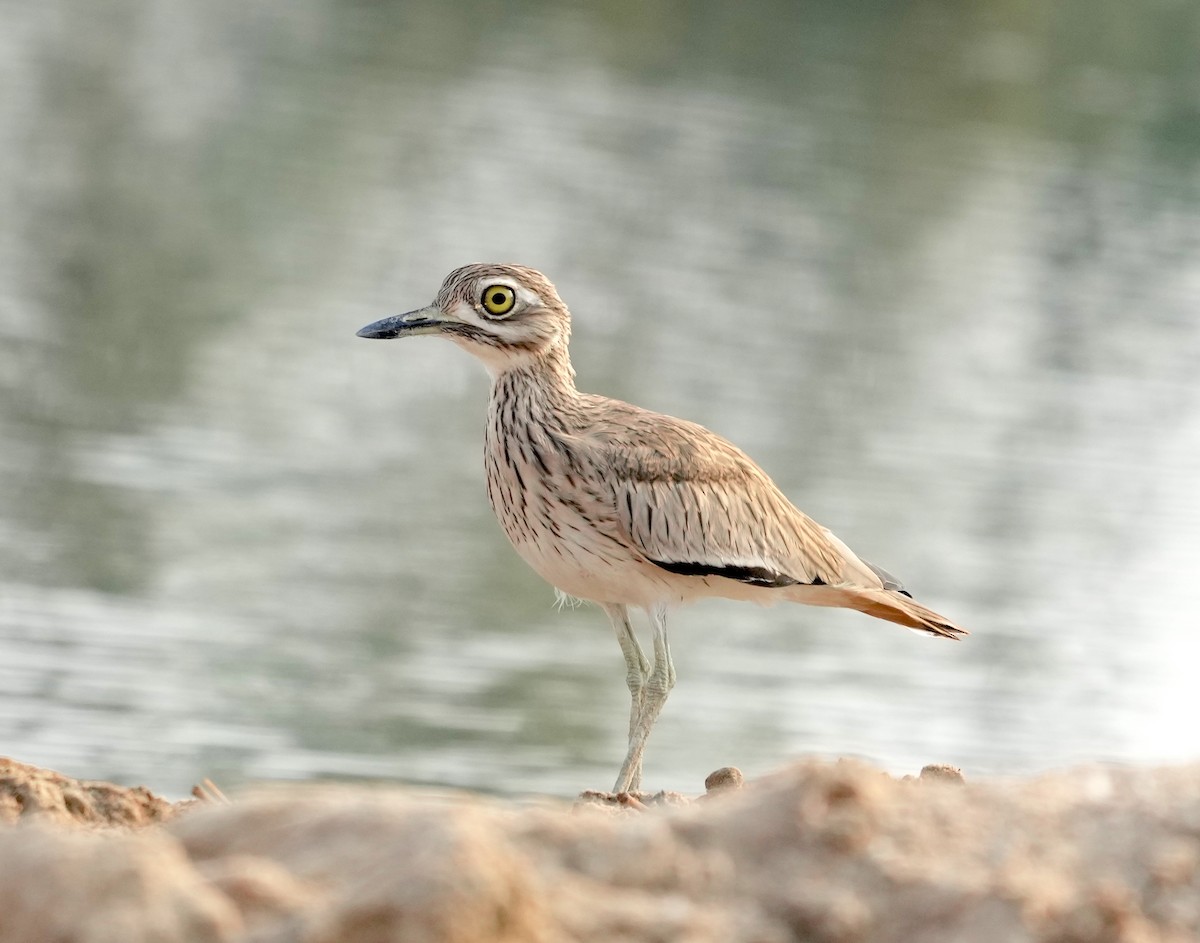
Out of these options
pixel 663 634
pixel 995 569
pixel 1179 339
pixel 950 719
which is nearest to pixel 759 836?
pixel 663 634

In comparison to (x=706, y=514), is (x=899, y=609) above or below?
below

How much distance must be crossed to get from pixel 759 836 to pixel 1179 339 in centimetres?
1676

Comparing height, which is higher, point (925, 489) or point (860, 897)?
point (860, 897)

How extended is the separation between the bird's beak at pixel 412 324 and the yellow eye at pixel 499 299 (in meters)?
0.15

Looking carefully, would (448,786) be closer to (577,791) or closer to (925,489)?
(577,791)

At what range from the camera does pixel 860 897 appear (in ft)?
10.5

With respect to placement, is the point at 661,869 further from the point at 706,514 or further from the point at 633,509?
the point at 706,514

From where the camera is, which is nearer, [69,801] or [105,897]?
[105,897]

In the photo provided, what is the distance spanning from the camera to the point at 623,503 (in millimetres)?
6129

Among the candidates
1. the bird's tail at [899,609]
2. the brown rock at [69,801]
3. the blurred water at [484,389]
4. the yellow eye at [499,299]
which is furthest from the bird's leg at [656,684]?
the blurred water at [484,389]

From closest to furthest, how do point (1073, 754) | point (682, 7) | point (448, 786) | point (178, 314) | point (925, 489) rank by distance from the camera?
point (448, 786)
point (1073, 754)
point (925, 489)
point (178, 314)
point (682, 7)

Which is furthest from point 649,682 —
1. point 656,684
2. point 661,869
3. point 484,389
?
point 484,389

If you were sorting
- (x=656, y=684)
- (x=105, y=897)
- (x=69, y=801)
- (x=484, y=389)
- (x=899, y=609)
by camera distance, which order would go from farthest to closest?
(x=484, y=389), (x=899, y=609), (x=656, y=684), (x=69, y=801), (x=105, y=897)

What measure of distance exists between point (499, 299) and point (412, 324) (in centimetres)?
31
